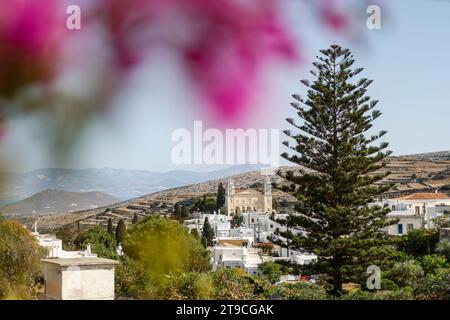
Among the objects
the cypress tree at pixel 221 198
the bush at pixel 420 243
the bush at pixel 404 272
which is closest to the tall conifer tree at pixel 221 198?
the cypress tree at pixel 221 198

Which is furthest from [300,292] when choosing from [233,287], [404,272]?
[404,272]

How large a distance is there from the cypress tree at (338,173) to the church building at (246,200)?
58.2 ft

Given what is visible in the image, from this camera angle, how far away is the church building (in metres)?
26.2

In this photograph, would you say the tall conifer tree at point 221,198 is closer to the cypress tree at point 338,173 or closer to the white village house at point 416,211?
the white village house at point 416,211

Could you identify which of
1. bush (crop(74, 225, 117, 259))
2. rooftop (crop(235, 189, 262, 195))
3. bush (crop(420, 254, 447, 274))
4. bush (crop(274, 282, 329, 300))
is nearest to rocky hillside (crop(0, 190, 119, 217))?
bush (crop(274, 282, 329, 300))

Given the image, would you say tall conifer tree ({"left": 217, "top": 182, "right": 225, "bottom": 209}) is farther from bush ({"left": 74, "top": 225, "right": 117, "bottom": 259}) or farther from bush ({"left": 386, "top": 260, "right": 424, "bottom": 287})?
bush ({"left": 386, "top": 260, "right": 424, "bottom": 287})

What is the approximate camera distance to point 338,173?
7.88 metres

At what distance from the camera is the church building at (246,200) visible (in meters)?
26.2

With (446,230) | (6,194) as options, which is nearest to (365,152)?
(6,194)

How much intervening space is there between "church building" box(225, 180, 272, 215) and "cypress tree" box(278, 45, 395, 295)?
17.8m

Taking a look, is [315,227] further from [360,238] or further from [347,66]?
[347,66]
